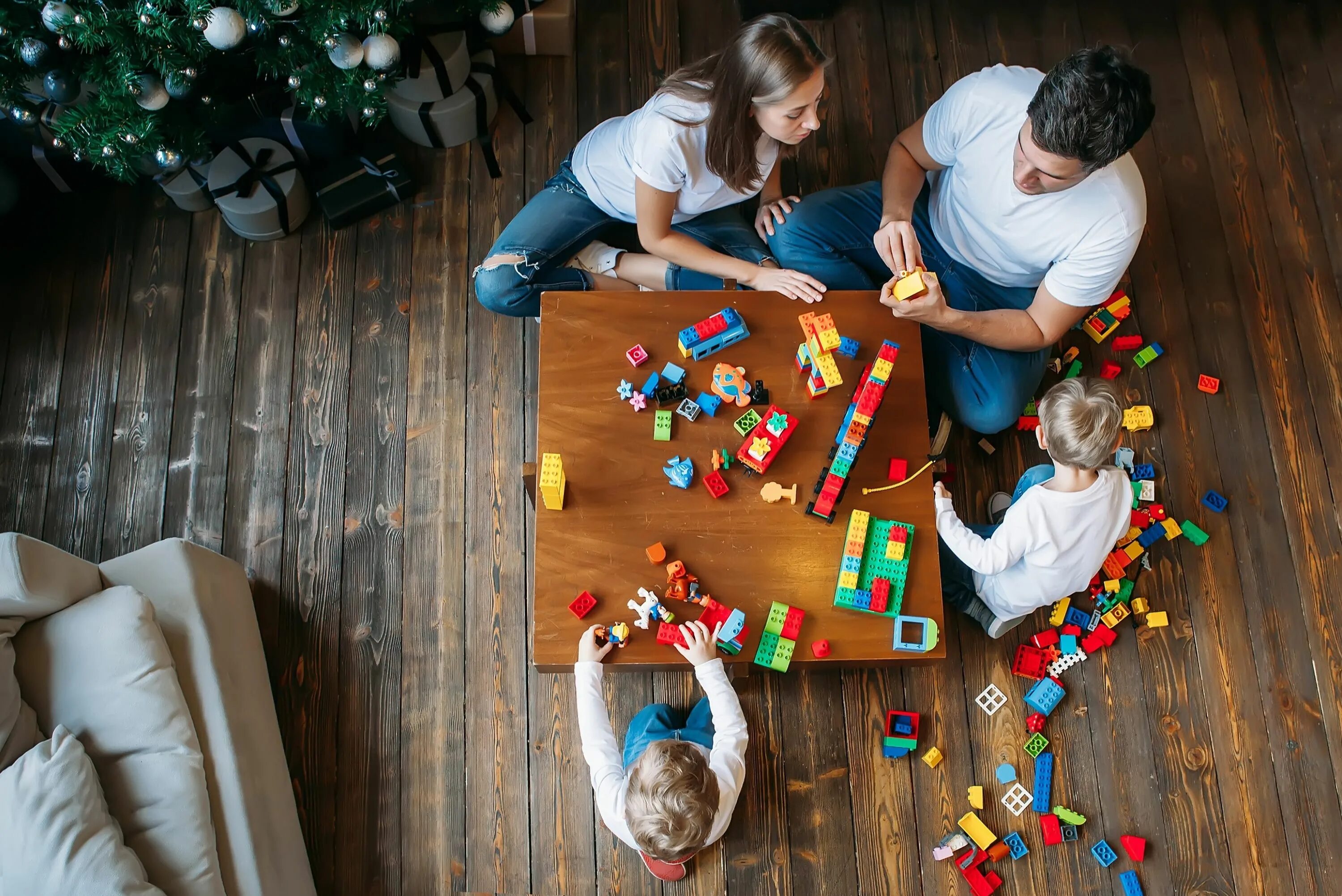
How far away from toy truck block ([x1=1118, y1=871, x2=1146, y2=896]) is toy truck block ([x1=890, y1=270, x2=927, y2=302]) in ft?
5.00

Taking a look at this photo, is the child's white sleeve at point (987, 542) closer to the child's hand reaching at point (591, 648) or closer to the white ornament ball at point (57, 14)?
the child's hand reaching at point (591, 648)

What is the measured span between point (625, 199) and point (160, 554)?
1390mm

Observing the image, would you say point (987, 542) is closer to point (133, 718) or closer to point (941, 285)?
point (941, 285)

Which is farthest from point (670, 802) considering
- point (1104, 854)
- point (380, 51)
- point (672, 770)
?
point (380, 51)

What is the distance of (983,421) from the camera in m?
2.36

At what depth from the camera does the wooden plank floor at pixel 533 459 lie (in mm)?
2258

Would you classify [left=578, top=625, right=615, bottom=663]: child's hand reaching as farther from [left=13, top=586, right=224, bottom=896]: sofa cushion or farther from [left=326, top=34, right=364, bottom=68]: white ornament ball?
[left=326, top=34, right=364, bottom=68]: white ornament ball

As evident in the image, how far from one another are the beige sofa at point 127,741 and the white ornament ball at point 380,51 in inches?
48.1

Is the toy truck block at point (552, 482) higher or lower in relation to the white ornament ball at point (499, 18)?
lower

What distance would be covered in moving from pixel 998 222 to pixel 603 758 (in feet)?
4.99

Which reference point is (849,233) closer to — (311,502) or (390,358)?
(390,358)

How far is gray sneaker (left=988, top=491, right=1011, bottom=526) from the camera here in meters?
2.46

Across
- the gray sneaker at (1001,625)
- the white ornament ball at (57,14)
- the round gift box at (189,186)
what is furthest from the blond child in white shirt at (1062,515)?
the round gift box at (189,186)

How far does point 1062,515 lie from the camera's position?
6.26ft
